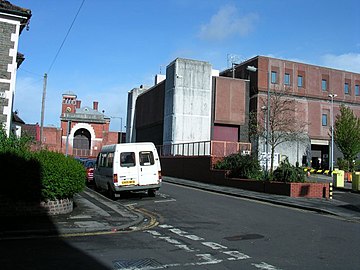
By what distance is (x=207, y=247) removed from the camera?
8.14 metres

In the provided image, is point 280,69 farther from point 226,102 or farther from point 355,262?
point 355,262

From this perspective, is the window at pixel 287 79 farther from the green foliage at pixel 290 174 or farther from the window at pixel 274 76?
the green foliage at pixel 290 174

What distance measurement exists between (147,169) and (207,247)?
30.3 feet

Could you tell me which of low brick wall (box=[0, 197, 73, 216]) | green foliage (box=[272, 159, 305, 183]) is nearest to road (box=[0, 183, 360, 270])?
low brick wall (box=[0, 197, 73, 216])

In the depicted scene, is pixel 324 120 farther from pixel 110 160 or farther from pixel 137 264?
pixel 137 264

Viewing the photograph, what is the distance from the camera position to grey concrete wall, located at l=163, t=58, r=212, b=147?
45.4 metres

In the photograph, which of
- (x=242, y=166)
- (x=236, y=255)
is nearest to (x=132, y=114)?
(x=242, y=166)

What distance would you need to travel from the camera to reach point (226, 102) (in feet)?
156

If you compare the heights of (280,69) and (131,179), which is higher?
(280,69)

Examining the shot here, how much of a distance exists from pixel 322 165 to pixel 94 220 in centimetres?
4810

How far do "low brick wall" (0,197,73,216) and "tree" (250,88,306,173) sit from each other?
843 inches


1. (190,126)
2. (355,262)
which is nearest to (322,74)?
(190,126)

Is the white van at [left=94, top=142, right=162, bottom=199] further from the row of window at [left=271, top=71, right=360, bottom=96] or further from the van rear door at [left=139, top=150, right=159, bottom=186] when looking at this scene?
the row of window at [left=271, top=71, right=360, bottom=96]

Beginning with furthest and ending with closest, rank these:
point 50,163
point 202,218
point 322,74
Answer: point 322,74 → point 202,218 → point 50,163
